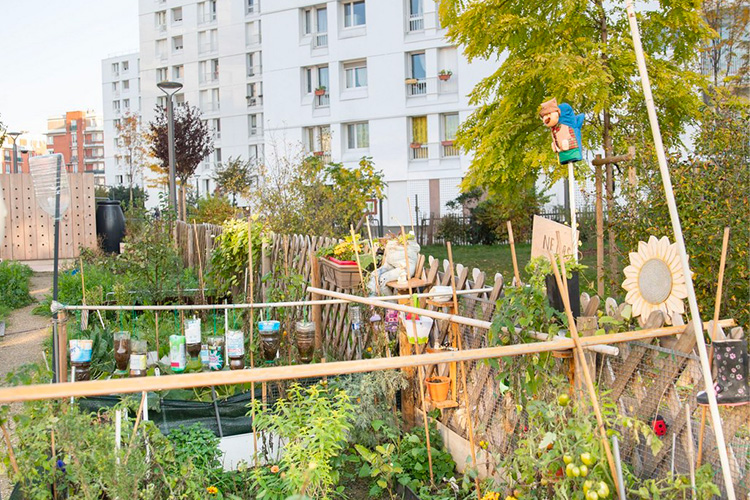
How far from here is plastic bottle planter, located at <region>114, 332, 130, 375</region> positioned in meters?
5.33

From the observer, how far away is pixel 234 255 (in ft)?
26.1

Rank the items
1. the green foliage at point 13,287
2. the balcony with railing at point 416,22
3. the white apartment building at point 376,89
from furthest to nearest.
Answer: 1. the balcony with railing at point 416,22
2. the white apartment building at point 376,89
3. the green foliage at point 13,287

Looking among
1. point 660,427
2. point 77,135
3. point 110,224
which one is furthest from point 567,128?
point 77,135

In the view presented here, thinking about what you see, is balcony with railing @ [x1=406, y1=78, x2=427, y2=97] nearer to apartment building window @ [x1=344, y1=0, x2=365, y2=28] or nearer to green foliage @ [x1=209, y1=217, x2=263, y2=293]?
apartment building window @ [x1=344, y1=0, x2=365, y2=28]

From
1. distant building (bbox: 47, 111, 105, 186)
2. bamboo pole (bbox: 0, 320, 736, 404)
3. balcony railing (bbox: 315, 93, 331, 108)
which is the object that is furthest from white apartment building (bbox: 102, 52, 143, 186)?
bamboo pole (bbox: 0, 320, 736, 404)

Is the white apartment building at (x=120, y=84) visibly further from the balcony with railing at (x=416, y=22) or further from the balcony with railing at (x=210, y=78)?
the balcony with railing at (x=416, y=22)

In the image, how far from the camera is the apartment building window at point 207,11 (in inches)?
1602

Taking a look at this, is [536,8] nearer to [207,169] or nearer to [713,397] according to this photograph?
[713,397]

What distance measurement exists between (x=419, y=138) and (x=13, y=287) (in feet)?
60.7

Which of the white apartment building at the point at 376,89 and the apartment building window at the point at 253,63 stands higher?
the apartment building window at the point at 253,63

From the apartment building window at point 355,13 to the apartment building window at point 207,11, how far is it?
630 inches

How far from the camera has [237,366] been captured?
16.8ft

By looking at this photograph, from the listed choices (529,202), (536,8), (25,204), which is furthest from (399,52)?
(536,8)

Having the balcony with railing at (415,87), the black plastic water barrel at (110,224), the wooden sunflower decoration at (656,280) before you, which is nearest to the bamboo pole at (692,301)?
the wooden sunflower decoration at (656,280)
